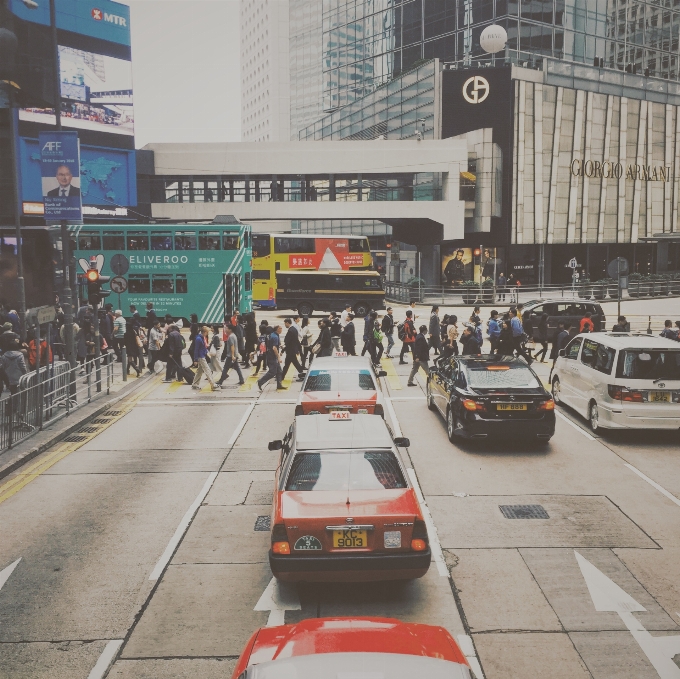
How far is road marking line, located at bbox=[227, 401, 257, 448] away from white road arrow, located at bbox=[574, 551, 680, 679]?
7390mm

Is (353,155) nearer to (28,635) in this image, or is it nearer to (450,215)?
(450,215)

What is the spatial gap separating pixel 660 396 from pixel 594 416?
149 centimetres

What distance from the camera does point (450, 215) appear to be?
166 ft

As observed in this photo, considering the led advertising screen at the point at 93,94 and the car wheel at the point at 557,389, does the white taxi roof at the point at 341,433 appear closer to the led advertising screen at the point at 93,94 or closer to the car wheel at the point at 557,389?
the car wheel at the point at 557,389

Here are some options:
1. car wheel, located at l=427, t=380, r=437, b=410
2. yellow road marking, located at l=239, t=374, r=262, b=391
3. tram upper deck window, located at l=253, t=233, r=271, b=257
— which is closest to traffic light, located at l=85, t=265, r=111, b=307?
yellow road marking, located at l=239, t=374, r=262, b=391

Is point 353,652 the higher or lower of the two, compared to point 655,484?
higher

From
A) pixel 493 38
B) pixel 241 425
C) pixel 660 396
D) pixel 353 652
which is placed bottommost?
pixel 241 425

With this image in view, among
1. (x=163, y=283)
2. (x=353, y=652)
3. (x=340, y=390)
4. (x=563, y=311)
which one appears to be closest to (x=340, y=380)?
(x=340, y=390)

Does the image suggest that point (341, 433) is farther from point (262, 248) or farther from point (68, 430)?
point (262, 248)

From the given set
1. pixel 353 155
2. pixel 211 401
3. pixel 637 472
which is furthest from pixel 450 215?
pixel 637 472

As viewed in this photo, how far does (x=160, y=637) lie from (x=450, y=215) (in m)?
46.5

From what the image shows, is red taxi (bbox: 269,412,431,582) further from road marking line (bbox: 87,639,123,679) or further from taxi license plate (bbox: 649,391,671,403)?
taxi license plate (bbox: 649,391,671,403)

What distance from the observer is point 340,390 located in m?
12.6

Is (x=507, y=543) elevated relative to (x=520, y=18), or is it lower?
lower
